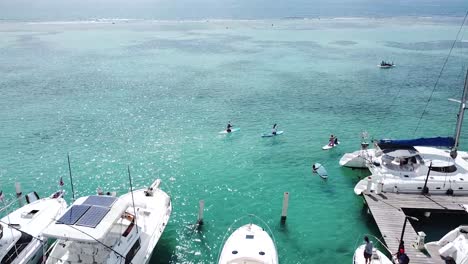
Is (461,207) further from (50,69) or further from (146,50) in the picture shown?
(146,50)

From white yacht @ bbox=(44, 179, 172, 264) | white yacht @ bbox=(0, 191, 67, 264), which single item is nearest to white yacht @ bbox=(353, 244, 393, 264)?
white yacht @ bbox=(44, 179, 172, 264)

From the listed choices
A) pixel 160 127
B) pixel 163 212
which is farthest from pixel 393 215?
pixel 160 127

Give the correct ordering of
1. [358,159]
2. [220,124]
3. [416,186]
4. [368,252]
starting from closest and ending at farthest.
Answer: [368,252], [416,186], [358,159], [220,124]

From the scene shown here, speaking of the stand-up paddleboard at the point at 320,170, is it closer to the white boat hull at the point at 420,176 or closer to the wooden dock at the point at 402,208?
the white boat hull at the point at 420,176

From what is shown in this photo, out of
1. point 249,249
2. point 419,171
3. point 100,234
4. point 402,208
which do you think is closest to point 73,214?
point 100,234

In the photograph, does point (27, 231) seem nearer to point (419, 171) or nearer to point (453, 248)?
point (453, 248)
